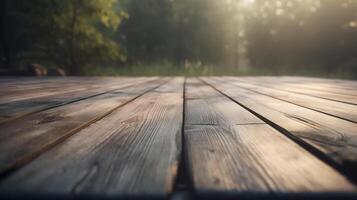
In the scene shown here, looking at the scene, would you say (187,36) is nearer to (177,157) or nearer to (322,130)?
(322,130)

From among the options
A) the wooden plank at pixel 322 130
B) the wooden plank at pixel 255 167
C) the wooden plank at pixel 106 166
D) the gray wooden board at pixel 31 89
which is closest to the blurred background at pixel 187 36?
the gray wooden board at pixel 31 89

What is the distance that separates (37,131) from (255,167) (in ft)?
2.20

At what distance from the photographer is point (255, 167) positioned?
2.00ft

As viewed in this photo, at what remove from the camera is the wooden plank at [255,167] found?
504mm

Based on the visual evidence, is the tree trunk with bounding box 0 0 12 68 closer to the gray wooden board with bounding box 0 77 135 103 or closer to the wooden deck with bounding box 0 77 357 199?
the gray wooden board with bounding box 0 77 135 103

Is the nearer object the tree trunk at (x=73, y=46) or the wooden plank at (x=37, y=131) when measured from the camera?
the wooden plank at (x=37, y=131)

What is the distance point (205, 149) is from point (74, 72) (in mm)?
8591

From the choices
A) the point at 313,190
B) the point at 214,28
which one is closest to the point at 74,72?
the point at 313,190

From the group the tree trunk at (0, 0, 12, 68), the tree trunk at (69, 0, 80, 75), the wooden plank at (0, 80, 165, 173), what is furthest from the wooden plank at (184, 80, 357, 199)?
the tree trunk at (0, 0, 12, 68)

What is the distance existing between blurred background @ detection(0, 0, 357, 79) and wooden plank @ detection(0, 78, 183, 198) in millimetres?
8349

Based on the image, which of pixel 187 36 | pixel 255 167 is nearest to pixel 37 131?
pixel 255 167

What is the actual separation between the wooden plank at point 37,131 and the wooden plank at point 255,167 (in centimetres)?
37

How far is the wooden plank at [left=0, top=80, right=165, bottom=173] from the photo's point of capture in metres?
0.66

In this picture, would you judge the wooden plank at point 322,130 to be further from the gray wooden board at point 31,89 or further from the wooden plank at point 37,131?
the gray wooden board at point 31,89
